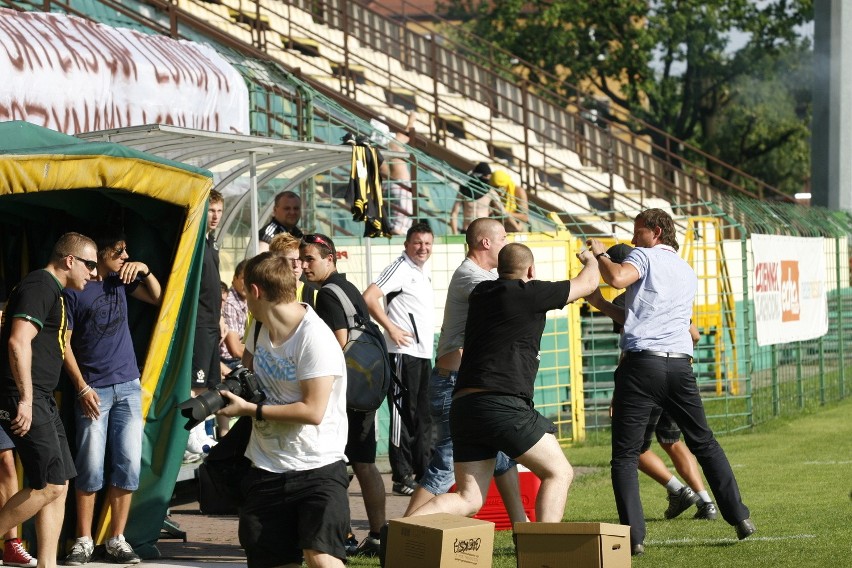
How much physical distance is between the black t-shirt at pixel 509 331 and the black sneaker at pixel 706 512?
2.54 m

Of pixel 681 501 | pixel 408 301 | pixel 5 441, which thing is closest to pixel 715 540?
pixel 681 501

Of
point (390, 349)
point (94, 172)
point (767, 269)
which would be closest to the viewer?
point (94, 172)

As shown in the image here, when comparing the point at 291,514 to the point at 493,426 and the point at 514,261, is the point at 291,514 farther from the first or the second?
the point at 514,261

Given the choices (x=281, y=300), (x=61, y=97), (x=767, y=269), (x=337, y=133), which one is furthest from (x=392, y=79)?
(x=281, y=300)

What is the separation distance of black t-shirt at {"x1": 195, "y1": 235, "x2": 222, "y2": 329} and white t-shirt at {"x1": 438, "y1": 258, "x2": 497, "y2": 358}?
1785 mm

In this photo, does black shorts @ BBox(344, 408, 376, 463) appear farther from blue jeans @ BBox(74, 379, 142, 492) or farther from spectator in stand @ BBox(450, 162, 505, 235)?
spectator in stand @ BBox(450, 162, 505, 235)

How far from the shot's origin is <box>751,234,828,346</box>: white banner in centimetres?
1384

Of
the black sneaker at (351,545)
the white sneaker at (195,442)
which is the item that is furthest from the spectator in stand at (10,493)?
the white sneaker at (195,442)

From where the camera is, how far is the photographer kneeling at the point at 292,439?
580cm

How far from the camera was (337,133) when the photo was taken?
686 inches

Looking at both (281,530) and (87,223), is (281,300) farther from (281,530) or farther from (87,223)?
(87,223)

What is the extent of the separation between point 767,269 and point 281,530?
30.2ft

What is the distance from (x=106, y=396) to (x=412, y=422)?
121 inches

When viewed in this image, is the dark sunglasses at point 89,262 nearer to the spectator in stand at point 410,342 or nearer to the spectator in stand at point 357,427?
the spectator in stand at point 357,427
